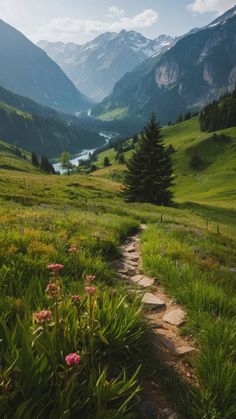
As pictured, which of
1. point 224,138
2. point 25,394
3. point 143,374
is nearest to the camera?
point 25,394

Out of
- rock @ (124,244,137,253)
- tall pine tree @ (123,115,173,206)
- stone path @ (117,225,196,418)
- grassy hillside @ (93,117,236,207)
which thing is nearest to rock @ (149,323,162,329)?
stone path @ (117,225,196,418)

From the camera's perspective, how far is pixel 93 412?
354 cm

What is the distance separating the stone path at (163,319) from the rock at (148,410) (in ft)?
0.18

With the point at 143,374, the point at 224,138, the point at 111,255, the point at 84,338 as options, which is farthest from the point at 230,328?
the point at 224,138

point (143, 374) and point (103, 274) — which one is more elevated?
point (103, 274)

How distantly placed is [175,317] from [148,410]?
2.55 m

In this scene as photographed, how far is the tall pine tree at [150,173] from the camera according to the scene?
177ft

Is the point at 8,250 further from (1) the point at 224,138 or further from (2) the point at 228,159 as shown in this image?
(1) the point at 224,138

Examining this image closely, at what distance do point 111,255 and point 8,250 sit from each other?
387cm

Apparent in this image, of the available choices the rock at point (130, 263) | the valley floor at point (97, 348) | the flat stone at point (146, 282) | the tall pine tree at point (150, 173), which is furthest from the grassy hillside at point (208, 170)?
the valley floor at point (97, 348)

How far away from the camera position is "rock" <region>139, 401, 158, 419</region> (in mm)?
3936

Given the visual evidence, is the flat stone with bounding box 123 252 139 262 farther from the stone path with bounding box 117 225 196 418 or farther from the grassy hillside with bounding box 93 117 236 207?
the grassy hillside with bounding box 93 117 236 207

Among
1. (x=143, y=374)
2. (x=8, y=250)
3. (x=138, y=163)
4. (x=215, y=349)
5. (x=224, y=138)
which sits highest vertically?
(x=224, y=138)

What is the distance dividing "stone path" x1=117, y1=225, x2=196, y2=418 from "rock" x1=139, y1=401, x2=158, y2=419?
55mm
